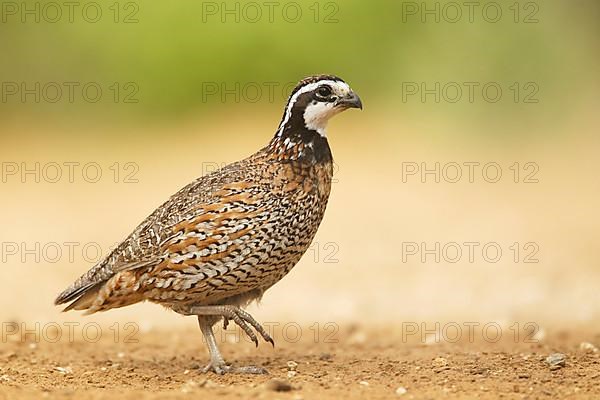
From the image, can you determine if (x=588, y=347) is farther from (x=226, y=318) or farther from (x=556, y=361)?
(x=226, y=318)

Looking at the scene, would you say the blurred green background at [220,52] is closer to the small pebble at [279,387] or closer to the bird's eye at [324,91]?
the bird's eye at [324,91]

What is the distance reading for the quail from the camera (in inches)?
293

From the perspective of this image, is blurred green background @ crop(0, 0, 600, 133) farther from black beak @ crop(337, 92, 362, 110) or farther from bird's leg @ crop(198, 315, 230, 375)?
bird's leg @ crop(198, 315, 230, 375)

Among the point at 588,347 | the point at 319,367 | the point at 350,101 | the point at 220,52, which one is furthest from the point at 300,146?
the point at 220,52

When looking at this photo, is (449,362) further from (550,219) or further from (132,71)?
(132,71)

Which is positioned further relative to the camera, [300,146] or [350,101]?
[300,146]

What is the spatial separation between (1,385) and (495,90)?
1382 centimetres

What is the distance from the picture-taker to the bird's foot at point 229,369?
25.0 feet

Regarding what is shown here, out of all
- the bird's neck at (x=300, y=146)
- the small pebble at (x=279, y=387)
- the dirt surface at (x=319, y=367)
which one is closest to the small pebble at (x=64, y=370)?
the dirt surface at (x=319, y=367)

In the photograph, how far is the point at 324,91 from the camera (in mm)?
7797

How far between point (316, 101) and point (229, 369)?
1987mm

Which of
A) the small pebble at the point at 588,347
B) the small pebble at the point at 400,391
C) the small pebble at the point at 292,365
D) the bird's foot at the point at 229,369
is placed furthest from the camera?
the small pebble at the point at 588,347

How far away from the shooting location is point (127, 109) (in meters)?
25.4

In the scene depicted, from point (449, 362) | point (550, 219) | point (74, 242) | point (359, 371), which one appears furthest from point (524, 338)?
point (74, 242)
